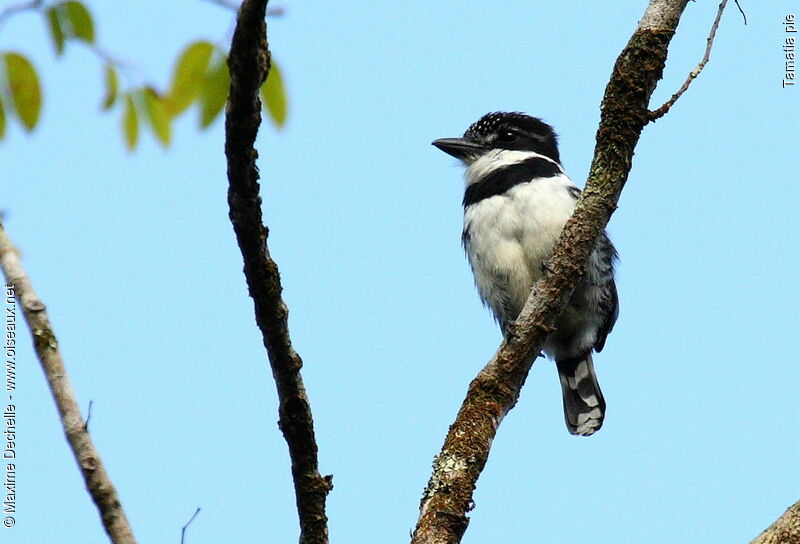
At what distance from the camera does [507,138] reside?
6.55 m

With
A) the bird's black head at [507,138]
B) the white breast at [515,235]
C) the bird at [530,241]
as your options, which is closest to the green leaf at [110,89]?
the bird at [530,241]

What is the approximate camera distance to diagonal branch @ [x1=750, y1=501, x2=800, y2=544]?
308 centimetres

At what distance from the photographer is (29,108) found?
2.85 m

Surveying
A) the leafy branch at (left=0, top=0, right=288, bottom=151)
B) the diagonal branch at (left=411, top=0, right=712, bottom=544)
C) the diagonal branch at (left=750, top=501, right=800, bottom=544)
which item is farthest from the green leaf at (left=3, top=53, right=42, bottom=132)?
the diagonal branch at (left=750, top=501, right=800, bottom=544)

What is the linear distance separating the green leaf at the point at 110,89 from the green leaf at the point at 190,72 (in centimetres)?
26

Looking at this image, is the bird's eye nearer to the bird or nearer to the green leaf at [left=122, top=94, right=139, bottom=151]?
the bird

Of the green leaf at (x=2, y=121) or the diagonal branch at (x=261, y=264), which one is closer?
the diagonal branch at (x=261, y=264)

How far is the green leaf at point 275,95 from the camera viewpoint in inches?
118

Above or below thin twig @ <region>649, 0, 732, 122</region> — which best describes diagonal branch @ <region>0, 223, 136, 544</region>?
below

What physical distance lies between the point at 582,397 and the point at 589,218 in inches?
102

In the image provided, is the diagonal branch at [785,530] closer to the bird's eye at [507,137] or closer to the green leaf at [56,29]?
the green leaf at [56,29]

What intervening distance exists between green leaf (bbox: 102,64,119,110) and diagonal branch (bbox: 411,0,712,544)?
1.59 meters

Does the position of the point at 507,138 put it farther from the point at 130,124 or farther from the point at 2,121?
the point at 2,121

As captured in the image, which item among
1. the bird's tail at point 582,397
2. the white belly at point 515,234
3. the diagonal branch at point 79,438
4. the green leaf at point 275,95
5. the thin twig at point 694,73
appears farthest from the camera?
the bird's tail at point 582,397
